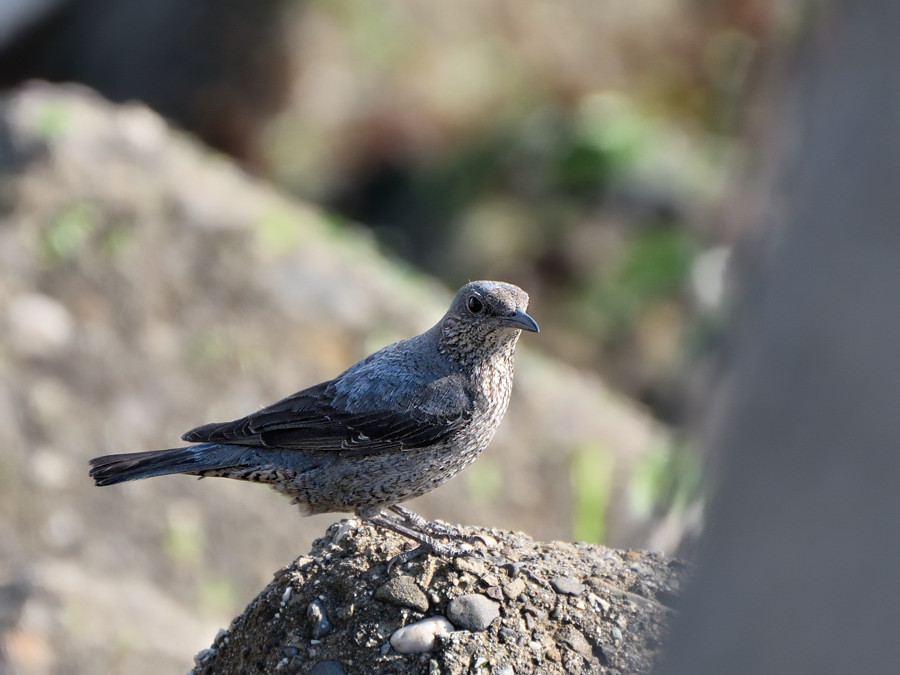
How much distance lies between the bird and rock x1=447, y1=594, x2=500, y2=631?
2.34 feet

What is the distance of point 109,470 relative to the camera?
4906 mm

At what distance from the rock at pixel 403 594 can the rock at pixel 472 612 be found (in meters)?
0.11

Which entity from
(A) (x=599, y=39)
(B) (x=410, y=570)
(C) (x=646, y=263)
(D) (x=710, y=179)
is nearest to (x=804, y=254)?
(B) (x=410, y=570)

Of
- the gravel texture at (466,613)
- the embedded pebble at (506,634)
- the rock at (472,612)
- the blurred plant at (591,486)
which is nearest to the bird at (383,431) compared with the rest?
the gravel texture at (466,613)

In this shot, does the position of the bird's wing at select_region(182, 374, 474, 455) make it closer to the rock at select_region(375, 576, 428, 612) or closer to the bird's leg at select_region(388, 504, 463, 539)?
the bird's leg at select_region(388, 504, 463, 539)

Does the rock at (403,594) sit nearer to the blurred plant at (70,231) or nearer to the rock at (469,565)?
the rock at (469,565)

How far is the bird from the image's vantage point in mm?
4887

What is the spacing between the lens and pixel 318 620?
414 cm

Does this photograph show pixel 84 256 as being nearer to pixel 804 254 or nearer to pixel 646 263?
pixel 646 263

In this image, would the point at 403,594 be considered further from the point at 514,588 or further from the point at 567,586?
the point at 567,586

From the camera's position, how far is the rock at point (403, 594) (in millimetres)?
4070

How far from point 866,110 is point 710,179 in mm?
13128

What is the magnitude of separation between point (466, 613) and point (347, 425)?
4.21ft

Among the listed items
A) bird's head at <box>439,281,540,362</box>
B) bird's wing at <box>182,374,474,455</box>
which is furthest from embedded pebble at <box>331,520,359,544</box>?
bird's head at <box>439,281,540,362</box>
